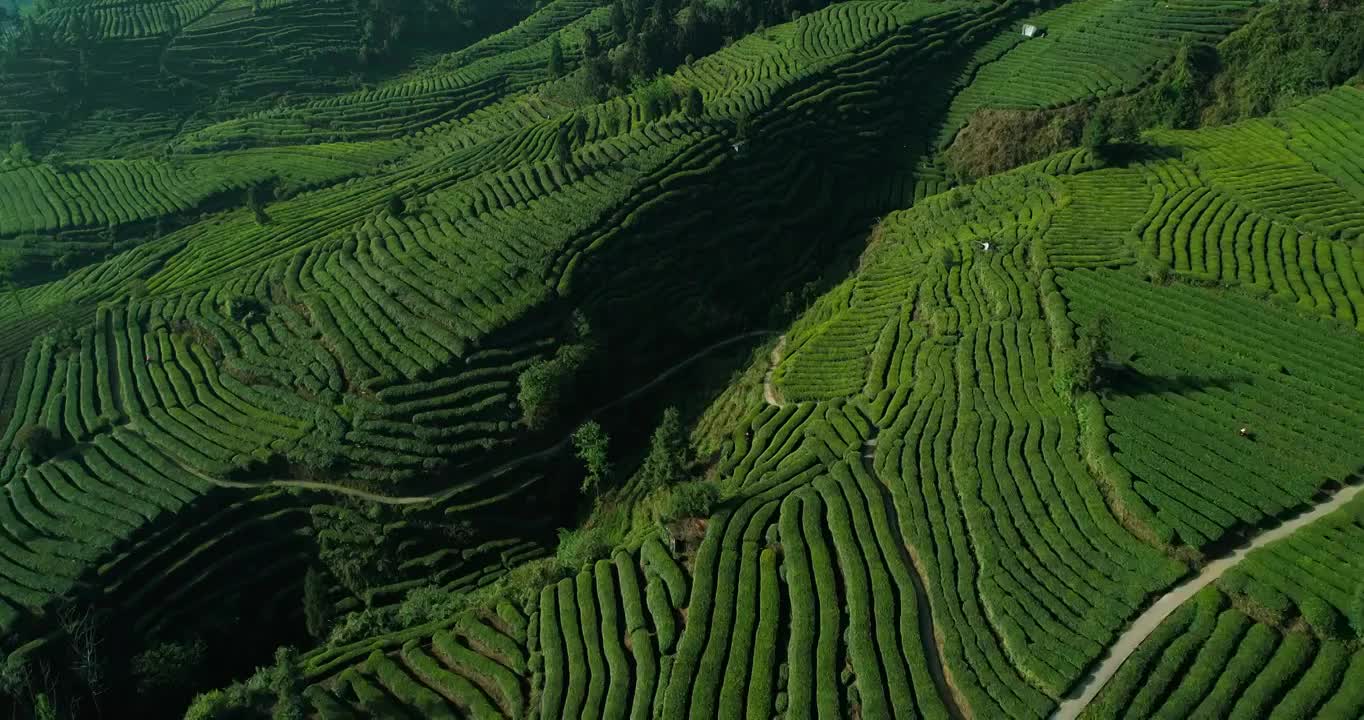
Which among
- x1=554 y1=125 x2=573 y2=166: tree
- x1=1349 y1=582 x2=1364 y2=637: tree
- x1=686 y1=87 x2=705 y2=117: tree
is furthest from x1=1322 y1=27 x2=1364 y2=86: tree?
x1=554 y1=125 x2=573 y2=166: tree

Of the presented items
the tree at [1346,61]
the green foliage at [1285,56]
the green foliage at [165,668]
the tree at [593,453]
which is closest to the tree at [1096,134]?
the green foliage at [1285,56]

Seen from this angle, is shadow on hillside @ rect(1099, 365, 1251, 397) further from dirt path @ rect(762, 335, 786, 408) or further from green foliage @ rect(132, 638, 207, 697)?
green foliage @ rect(132, 638, 207, 697)

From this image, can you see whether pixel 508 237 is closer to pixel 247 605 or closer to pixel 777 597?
pixel 247 605

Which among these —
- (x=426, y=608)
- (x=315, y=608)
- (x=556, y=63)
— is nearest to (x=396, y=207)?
(x=315, y=608)

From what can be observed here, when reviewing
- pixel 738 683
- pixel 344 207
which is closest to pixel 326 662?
pixel 738 683

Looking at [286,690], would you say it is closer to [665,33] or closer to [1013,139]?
[1013,139]

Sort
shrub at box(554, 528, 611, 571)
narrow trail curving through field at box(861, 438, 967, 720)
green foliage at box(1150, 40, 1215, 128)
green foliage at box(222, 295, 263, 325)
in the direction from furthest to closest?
green foliage at box(1150, 40, 1215, 128) < green foliage at box(222, 295, 263, 325) < shrub at box(554, 528, 611, 571) < narrow trail curving through field at box(861, 438, 967, 720)
